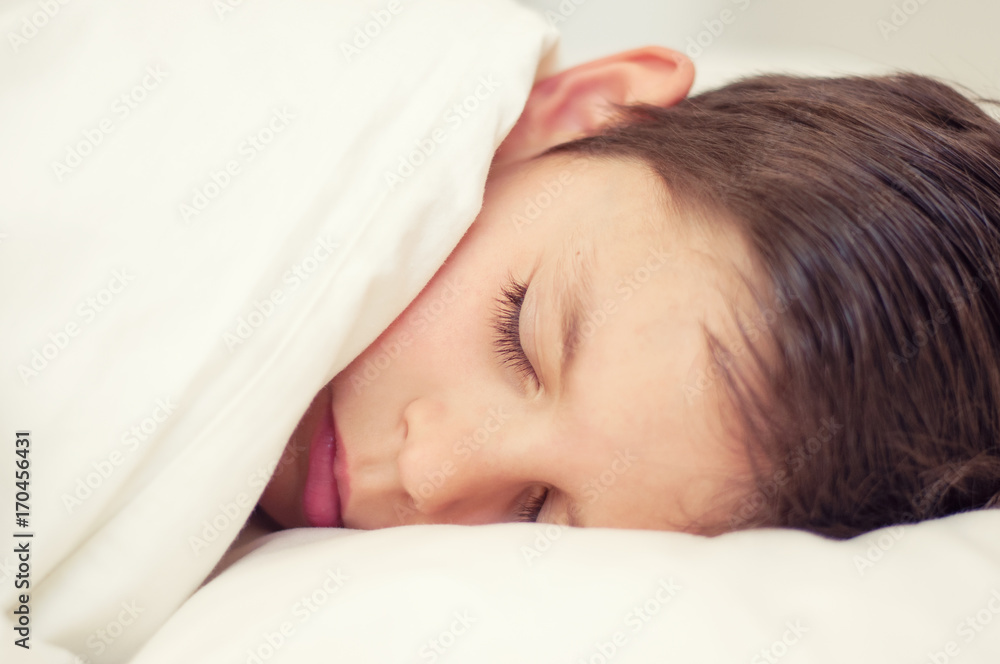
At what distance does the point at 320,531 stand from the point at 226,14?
1.80 ft

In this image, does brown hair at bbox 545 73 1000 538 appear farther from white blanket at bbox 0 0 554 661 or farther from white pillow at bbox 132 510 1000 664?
white blanket at bbox 0 0 554 661

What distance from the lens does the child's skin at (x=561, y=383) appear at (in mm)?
667

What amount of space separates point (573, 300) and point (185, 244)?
1.18 feet

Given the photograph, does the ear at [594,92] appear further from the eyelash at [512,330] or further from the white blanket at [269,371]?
the eyelash at [512,330]

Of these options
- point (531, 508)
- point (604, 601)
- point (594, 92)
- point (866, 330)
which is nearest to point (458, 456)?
point (531, 508)

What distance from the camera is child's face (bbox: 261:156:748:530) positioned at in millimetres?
667

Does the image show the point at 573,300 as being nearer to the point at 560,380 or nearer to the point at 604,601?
the point at 560,380

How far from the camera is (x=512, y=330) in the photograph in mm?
751

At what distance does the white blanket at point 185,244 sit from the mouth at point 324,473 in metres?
0.11

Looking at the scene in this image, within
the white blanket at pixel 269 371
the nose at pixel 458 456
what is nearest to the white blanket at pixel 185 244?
the white blanket at pixel 269 371

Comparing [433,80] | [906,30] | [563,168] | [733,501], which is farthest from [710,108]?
[906,30]

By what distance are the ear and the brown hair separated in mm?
235

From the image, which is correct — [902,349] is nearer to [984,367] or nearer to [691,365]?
[984,367]

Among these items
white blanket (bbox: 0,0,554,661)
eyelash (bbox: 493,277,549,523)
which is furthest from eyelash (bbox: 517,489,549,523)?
white blanket (bbox: 0,0,554,661)
